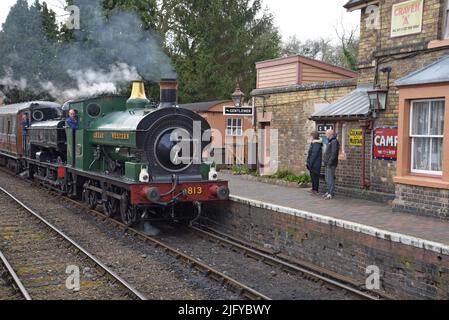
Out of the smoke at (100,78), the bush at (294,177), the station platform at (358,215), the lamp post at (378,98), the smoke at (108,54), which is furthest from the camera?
the smoke at (100,78)

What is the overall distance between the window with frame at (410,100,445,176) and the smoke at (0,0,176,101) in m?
7.93

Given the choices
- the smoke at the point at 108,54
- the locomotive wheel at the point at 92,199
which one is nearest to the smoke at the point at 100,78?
the smoke at the point at 108,54

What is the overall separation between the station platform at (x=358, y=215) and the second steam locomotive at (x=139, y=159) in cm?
123

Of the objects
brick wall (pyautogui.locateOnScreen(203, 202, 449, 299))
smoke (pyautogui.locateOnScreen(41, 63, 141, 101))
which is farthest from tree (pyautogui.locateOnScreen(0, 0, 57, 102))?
brick wall (pyautogui.locateOnScreen(203, 202, 449, 299))

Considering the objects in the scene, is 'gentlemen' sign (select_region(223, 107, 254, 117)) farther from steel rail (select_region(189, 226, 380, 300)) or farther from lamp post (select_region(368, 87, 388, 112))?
lamp post (select_region(368, 87, 388, 112))

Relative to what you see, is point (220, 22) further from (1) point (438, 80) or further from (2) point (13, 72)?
(1) point (438, 80)

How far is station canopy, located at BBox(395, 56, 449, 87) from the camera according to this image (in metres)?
8.78

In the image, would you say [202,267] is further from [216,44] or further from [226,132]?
[216,44]

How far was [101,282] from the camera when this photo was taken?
7.50 meters

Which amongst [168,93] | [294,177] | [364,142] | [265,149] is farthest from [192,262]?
[265,149]

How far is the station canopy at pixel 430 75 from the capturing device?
878 centimetres

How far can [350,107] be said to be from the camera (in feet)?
39.0

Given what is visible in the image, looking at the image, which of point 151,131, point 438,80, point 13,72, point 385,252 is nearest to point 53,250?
point 151,131

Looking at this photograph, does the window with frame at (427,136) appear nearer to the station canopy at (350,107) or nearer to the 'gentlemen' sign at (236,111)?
the station canopy at (350,107)
